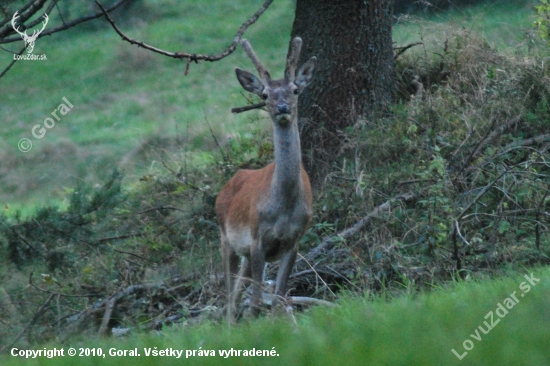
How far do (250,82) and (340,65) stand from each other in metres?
2.82

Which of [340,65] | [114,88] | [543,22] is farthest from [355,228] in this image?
[114,88]

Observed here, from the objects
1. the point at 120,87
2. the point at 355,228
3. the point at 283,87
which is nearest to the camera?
the point at 283,87

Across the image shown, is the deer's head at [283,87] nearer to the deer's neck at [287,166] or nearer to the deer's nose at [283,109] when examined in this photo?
the deer's nose at [283,109]

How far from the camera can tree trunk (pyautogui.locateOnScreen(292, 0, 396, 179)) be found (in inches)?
456

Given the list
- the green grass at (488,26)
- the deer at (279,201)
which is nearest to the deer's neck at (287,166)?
the deer at (279,201)

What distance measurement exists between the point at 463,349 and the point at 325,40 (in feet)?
25.0

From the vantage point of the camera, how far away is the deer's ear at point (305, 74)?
8.83 m

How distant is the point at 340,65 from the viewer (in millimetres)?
11602

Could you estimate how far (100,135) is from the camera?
28.5m

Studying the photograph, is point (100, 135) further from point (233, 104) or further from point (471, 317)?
point (471, 317)

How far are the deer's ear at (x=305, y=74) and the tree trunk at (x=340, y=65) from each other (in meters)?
2.53

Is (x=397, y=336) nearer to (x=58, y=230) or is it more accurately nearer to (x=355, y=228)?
(x=355, y=228)

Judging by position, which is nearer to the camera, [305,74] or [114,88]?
[305,74]

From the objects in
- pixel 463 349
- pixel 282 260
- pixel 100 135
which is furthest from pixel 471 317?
pixel 100 135
